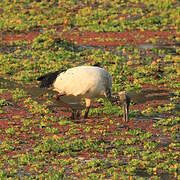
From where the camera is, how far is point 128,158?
1205 cm

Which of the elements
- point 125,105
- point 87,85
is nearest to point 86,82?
point 87,85

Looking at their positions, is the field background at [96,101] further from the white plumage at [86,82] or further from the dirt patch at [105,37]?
the white plumage at [86,82]

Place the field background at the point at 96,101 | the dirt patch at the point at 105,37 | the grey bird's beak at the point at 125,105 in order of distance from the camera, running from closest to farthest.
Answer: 1. the field background at the point at 96,101
2. the grey bird's beak at the point at 125,105
3. the dirt patch at the point at 105,37

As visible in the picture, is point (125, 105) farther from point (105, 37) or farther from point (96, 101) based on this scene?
point (105, 37)

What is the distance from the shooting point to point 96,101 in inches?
628

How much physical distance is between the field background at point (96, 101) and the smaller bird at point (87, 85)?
408 millimetres

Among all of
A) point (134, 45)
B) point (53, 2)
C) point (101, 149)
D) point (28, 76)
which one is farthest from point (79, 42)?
point (101, 149)

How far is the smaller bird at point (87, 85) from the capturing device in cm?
1427

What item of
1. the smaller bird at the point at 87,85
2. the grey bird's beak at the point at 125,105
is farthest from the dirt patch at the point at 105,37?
the grey bird's beak at the point at 125,105

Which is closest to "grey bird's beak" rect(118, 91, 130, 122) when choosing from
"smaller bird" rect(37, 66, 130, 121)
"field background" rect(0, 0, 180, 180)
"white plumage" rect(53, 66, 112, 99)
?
"smaller bird" rect(37, 66, 130, 121)

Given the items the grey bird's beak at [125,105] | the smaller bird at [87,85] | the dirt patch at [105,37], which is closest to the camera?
the grey bird's beak at [125,105]

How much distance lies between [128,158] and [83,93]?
2739mm

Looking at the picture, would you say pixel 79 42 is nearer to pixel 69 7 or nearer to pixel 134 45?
pixel 134 45

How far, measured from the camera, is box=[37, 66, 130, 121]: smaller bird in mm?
14266
